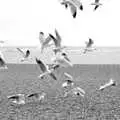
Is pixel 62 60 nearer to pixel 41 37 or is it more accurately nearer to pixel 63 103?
pixel 41 37

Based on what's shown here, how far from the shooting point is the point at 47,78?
25.8 m

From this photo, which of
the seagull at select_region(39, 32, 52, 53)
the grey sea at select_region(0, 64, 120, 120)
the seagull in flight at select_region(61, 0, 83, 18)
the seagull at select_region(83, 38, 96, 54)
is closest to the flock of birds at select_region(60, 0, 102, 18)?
the seagull in flight at select_region(61, 0, 83, 18)

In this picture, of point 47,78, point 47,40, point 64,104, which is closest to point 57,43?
point 47,40

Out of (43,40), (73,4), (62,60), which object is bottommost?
(62,60)

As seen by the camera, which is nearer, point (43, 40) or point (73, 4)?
point (73, 4)

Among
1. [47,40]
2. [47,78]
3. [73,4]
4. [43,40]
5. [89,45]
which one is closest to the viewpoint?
[73,4]

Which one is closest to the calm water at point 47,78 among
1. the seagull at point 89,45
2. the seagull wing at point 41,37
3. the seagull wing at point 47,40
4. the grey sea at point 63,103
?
the grey sea at point 63,103

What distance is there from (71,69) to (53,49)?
24.1 metres

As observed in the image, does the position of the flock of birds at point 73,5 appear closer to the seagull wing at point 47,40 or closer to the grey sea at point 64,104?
the seagull wing at point 47,40

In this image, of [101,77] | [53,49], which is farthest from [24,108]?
[101,77]

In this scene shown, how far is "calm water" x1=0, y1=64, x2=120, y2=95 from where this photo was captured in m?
20.1

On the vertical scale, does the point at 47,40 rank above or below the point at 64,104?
below

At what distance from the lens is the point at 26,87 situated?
65.3 ft

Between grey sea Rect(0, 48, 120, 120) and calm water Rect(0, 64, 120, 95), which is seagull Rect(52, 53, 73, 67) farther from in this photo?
calm water Rect(0, 64, 120, 95)
